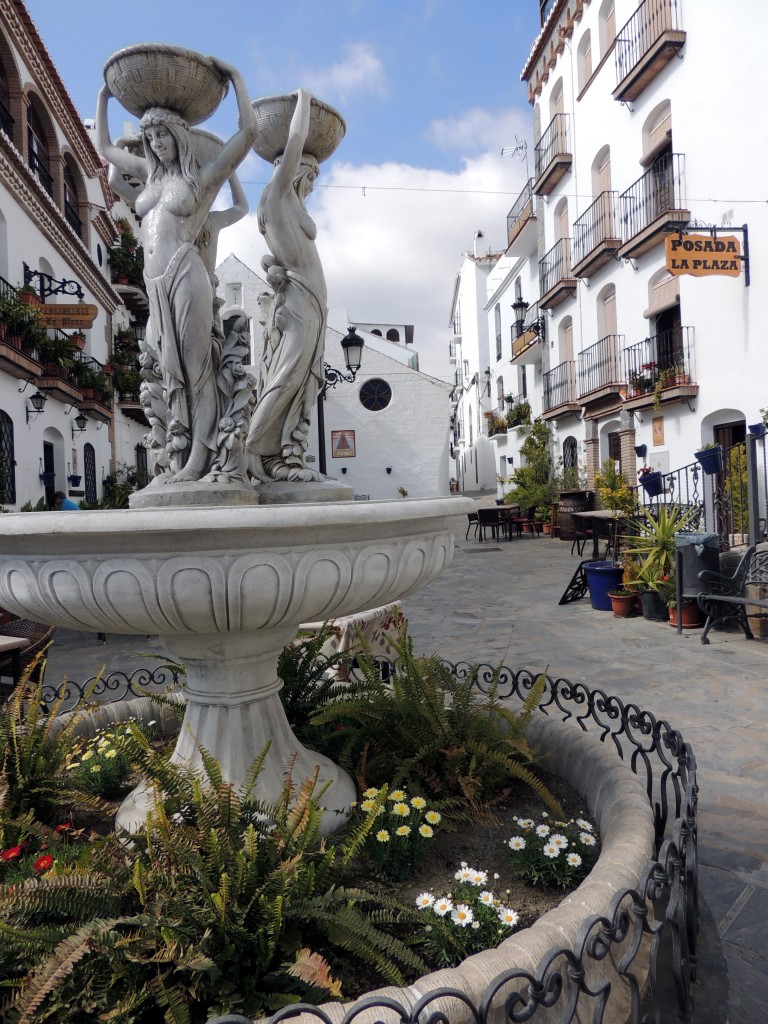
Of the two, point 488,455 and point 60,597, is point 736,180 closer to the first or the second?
point 60,597

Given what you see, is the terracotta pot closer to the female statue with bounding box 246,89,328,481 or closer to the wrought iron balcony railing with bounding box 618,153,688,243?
the female statue with bounding box 246,89,328,481

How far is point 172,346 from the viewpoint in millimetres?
Result: 2768

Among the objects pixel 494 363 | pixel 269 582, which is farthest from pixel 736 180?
pixel 494 363

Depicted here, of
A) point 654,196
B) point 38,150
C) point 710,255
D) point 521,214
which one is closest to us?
point 710,255

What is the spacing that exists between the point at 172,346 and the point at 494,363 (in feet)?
94.7

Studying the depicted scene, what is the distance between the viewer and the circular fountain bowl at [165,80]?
259 cm

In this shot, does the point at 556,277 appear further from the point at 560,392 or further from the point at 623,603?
the point at 623,603

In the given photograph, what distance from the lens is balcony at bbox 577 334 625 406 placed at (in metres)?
15.1

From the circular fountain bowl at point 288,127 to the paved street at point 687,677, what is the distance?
105 inches

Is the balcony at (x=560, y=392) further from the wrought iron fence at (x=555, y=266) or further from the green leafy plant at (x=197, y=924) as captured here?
the green leafy plant at (x=197, y=924)

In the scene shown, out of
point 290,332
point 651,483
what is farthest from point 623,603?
point 290,332

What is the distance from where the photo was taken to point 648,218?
44.4ft

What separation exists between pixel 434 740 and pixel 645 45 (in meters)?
15.6

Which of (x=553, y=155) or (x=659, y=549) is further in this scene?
(x=553, y=155)
